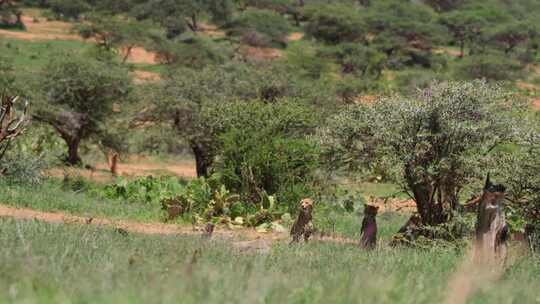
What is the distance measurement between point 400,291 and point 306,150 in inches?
457

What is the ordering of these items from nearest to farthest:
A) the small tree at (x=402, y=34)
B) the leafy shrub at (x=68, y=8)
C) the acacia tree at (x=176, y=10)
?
the small tree at (x=402, y=34)
the acacia tree at (x=176, y=10)
the leafy shrub at (x=68, y=8)

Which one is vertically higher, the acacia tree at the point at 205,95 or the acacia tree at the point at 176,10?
the acacia tree at the point at 205,95

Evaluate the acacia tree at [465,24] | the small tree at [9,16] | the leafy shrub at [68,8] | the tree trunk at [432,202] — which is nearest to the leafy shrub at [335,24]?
the acacia tree at [465,24]

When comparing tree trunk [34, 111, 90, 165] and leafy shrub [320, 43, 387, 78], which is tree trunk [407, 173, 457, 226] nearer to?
tree trunk [34, 111, 90, 165]

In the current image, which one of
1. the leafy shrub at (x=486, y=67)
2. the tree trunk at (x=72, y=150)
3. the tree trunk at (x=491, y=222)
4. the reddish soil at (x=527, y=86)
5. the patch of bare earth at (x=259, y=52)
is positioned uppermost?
the tree trunk at (x=491, y=222)

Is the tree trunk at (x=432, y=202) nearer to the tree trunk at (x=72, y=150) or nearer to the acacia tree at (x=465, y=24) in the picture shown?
the tree trunk at (x=72, y=150)

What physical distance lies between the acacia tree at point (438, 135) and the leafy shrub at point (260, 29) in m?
39.6

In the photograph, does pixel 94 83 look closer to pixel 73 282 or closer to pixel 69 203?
pixel 69 203

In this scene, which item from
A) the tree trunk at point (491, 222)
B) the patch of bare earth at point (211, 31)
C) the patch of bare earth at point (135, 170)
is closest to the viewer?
the tree trunk at point (491, 222)

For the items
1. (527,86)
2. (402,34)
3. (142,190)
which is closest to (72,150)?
(142,190)

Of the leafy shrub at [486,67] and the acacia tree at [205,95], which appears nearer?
the acacia tree at [205,95]

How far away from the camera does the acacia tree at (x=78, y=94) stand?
22.9 metres

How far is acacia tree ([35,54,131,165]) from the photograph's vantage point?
22938 mm

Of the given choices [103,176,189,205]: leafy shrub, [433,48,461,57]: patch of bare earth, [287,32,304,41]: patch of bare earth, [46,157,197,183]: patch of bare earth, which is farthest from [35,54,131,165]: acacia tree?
[433,48,461,57]: patch of bare earth
